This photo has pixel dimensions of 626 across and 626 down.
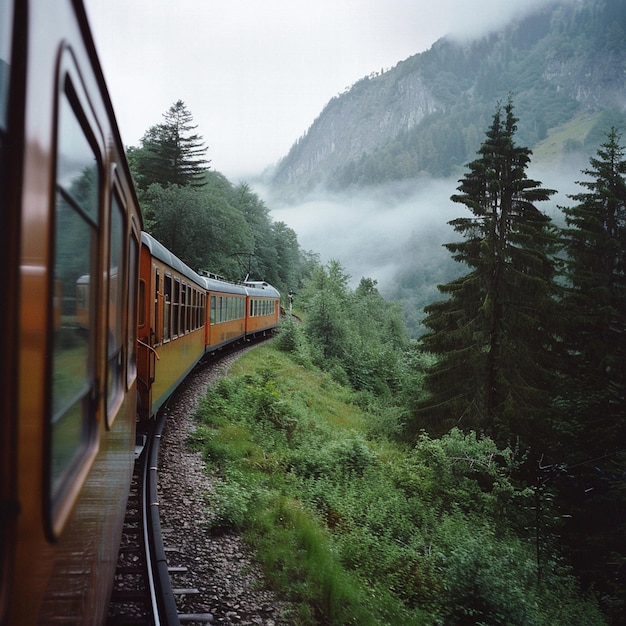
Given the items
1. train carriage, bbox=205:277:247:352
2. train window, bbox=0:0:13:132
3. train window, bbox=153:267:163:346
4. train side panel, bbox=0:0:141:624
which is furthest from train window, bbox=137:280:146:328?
train carriage, bbox=205:277:247:352

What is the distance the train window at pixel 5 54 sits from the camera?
3.84 feet

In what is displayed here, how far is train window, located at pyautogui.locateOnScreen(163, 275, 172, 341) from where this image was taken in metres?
8.89

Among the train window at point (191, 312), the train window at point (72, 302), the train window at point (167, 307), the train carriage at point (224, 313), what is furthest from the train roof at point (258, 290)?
the train window at point (72, 302)

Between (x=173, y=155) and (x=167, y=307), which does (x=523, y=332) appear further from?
(x=173, y=155)

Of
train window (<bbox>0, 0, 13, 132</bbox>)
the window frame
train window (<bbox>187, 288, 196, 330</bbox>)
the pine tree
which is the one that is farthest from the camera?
the pine tree

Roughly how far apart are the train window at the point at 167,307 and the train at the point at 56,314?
5699mm

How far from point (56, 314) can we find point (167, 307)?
777 cm

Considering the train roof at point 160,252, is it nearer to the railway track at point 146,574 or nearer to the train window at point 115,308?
the railway track at point 146,574

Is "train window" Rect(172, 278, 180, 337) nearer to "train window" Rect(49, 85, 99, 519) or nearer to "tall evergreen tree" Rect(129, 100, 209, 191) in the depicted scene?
"train window" Rect(49, 85, 99, 519)

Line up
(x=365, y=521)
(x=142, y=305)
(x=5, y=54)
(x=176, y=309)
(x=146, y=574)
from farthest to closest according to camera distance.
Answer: (x=176, y=309) < (x=365, y=521) < (x=142, y=305) < (x=146, y=574) < (x=5, y=54)

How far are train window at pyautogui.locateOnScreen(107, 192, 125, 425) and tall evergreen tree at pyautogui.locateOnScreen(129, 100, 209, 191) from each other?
154 feet

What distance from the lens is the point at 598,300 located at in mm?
18891

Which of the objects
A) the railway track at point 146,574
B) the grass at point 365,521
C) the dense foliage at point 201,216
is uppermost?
the dense foliage at point 201,216

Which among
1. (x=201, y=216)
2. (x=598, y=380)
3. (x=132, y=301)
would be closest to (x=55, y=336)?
(x=132, y=301)
